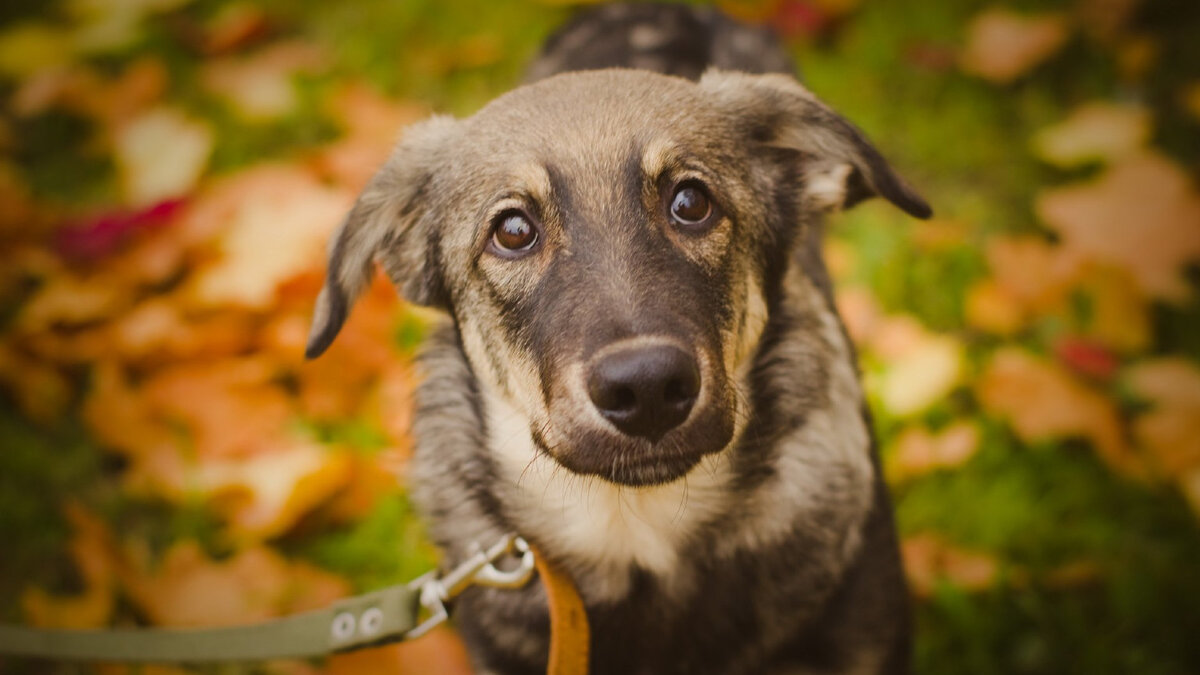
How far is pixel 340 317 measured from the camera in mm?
2553

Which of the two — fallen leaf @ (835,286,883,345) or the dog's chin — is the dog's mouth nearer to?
the dog's chin

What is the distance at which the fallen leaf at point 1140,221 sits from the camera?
374 cm

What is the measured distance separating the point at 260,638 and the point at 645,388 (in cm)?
122

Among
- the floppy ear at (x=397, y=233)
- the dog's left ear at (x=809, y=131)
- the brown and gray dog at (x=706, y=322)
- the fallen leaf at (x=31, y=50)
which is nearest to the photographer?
the brown and gray dog at (x=706, y=322)

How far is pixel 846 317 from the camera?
13.5 feet

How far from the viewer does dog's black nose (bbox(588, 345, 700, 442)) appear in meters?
1.91

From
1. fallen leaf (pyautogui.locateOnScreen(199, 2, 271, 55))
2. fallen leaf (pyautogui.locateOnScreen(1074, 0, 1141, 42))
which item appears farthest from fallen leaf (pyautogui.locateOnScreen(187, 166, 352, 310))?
fallen leaf (pyautogui.locateOnScreen(1074, 0, 1141, 42))

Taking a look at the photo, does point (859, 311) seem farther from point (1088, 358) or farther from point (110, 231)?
point (110, 231)

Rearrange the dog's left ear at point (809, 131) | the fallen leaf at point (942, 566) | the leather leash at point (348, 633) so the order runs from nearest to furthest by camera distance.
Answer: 1. the leather leash at point (348, 633)
2. the dog's left ear at point (809, 131)
3. the fallen leaf at point (942, 566)

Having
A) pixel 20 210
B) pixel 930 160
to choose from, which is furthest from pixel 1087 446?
pixel 20 210

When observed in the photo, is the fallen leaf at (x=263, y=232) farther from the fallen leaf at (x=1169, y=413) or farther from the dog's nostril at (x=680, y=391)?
the fallen leaf at (x=1169, y=413)

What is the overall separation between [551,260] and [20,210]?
3.72 meters

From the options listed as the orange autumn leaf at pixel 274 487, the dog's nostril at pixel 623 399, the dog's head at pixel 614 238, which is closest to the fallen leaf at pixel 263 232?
the orange autumn leaf at pixel 274 487

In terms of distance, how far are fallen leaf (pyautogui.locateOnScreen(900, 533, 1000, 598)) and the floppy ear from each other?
1.91 m
